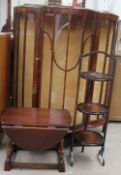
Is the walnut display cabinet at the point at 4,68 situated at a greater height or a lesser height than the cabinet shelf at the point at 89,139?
greater

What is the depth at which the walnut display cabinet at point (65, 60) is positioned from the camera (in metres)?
2.36

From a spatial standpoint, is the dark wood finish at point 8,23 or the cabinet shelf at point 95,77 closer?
the cabinet shelf at point 95,77

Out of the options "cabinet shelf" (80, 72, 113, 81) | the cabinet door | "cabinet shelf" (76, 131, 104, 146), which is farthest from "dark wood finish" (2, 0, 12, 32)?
"cabinet shelf" (76, 131, 104, 146)

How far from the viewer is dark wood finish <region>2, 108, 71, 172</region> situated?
6.77 ft

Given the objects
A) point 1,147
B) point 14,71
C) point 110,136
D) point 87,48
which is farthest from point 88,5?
point 1,147

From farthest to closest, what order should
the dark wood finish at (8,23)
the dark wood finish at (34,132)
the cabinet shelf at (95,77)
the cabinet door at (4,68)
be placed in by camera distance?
the dark wood finish at (8,23)
the cabinet door at (4,68)
the cabinet shelf at (95,77)
the dark wood finish at (34,132)

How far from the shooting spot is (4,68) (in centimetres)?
252

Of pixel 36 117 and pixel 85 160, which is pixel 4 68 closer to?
pixel 36 117

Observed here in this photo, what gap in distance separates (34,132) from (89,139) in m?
0.61

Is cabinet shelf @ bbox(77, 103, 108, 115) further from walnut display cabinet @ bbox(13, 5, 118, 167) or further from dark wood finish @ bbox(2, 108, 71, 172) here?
dark wood finish @ bbox(2, 108, 71, 172)

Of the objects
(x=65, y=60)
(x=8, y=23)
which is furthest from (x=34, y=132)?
(x=8, y=23)

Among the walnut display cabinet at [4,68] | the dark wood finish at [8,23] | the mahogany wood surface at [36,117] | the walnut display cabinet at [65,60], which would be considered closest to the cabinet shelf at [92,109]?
the walnut display cabinet at [65,60]

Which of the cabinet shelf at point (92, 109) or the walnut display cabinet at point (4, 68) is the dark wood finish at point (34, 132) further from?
the walnut display cabinet at point (4, 68)

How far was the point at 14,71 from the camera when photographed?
2.69 m
